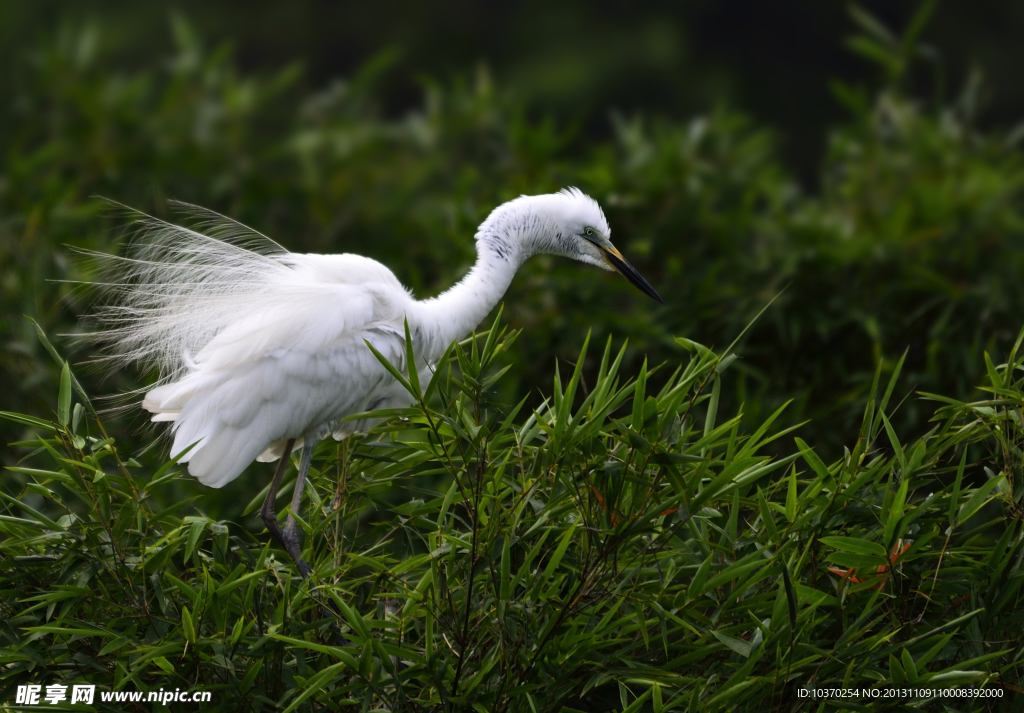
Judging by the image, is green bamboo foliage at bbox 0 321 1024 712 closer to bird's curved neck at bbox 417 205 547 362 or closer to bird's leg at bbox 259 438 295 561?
bird's leg at bbox 259 438 295 561

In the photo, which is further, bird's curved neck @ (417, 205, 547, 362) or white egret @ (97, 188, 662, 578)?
bird's curved neck @ (417, 205, 547, 362)

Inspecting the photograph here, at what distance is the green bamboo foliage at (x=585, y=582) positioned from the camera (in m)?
1.37

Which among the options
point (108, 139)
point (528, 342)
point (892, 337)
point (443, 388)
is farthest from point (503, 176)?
point (443, 388)

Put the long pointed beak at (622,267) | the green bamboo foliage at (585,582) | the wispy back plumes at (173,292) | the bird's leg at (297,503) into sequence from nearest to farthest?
the green bamboo foliage at (585,582) → the bird's leg at (297,503) → the wispy back plumes at (173,292) → the long pointed beak at (622,267)

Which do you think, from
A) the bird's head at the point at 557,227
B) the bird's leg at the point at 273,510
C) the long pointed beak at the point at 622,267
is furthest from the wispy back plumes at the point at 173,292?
the long pointed beak at the point at 622,267

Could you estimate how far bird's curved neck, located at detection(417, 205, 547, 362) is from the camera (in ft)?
6.68

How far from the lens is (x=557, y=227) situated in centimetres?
209

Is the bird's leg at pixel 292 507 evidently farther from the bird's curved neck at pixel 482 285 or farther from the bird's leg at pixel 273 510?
the bird's curved neck at pixel 482 285

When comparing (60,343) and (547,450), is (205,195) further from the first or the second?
(547,450)

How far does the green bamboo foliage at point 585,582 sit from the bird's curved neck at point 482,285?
0.56 meters

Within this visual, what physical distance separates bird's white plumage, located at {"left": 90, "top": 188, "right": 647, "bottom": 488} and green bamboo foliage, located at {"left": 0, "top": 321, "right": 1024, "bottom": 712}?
0.41 metres

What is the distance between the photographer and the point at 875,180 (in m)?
4.56

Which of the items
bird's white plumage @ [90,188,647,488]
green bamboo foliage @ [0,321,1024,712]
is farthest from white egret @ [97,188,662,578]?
green bamboo foliage @ [0,321,1024,712]

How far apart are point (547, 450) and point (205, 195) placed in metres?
3.68
